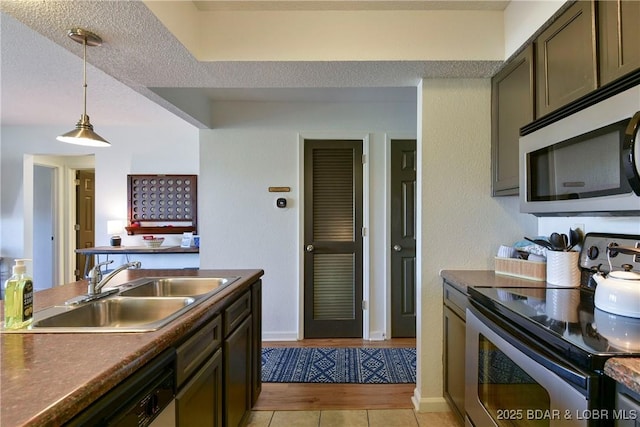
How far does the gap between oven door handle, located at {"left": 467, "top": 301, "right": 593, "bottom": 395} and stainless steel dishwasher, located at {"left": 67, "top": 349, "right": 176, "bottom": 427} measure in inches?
45.4

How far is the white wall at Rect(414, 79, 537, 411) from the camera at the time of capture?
2055mm

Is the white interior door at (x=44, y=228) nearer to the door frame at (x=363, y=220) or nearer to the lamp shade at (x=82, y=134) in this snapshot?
the lamp shade at (x=82, y=134)

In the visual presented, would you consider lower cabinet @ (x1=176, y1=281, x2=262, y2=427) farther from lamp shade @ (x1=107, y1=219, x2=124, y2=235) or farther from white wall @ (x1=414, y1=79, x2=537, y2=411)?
lamp shade @ (x1=107, y1=219, x2=124, y2=235)

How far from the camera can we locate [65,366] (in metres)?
0.78

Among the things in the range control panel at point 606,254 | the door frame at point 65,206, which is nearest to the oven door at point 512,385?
the range control panel at point 606,254

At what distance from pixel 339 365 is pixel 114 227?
312 cm

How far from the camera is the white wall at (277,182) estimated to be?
3.17 m

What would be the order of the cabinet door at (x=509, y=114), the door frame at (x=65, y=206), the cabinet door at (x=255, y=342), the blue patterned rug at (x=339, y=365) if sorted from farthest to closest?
the door frame at (x=65, y=206) → the blue patterned rug at (x=339, y=365) → the cabinet door at (x=255, y=342) → the cabinet door at (x=509, y=114)

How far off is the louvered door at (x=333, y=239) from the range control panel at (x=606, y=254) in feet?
6.33

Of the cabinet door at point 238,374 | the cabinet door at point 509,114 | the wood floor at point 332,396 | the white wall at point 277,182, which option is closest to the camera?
the cabinet door at point 238,374

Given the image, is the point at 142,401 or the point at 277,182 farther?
the point at 277,182

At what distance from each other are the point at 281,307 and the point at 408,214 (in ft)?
5.30

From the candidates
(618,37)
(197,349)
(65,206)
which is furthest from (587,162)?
(65,206)

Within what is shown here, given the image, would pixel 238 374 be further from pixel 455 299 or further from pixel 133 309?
pixel 455 299
